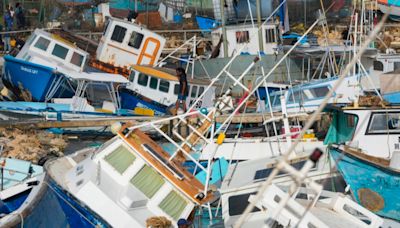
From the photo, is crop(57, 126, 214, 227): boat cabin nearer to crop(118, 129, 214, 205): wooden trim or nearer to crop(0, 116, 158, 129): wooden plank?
crop(118, 129, 214, 205): wooden trim

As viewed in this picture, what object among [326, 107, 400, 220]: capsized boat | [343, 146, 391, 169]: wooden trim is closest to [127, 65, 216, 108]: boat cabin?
[326, 107, 400, 220]: capsized boat

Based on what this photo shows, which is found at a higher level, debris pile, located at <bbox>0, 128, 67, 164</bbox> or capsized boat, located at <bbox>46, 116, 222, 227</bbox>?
capsized boat, located at <bbox>46, 116, 222, 227</bbox>

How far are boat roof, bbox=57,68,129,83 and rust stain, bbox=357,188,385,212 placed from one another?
10564 mm

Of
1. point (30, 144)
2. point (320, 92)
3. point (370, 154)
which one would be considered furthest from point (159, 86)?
point (370, 154)

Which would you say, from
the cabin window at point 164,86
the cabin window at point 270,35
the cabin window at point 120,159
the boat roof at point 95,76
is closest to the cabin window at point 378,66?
the cabin window at point 164,86

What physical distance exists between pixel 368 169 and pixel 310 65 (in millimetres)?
14085

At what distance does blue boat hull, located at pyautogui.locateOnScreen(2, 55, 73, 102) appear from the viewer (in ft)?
72.9

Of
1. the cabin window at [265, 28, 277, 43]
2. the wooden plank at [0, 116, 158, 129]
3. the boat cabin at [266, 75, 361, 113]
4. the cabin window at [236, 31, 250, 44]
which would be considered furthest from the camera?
the cabin window at [265, 28, 277, 43]

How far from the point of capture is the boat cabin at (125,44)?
2481 cm

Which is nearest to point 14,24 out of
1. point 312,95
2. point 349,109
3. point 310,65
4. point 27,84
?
point 27,84

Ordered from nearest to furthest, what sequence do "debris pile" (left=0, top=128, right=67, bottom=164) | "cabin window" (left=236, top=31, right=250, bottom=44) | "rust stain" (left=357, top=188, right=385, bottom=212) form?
"rust stain" (left=357, top=188, right=385, bottom=212) → "debris pile" (left=0, top=128, right=67, bottom=164) → "cabin window" (left=236, top=31, right=250, bottom=44)

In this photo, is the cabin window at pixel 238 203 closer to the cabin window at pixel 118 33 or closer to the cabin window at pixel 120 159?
the cabin window at pixel 120 159

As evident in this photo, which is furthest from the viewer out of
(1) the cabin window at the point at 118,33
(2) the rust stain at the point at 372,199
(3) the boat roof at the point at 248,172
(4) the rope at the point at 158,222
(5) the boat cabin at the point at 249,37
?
(5) the boat cabin at the point at 249,37

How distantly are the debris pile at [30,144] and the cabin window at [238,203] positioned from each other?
6.28 m
